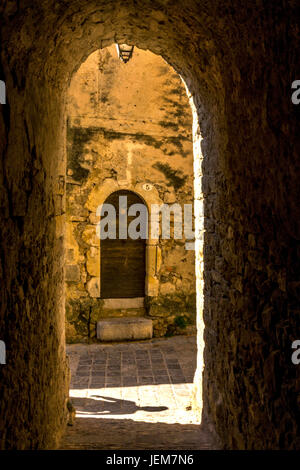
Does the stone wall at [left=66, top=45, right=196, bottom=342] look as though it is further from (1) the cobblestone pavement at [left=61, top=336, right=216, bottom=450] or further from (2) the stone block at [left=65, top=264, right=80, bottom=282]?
(1) the cobblestone pavement at [left=61, top=336, right=216, bottom=450]

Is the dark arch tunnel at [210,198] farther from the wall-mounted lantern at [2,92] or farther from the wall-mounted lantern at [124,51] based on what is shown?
the wall-mounted lantern at [124,51]

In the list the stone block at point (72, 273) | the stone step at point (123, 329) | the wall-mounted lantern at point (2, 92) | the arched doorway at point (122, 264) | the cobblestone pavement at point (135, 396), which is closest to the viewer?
the wall-mounted lantern at point (2, 92)

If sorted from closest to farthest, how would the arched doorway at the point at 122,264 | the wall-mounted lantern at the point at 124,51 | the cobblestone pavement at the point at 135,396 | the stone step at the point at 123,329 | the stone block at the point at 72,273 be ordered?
the cobblestone pavement at the point at 135,396, the wall-mounted lantern at the point at 124,51, the stone step at the point at 123,329, the stone block at the point at 72,273, the arched doorway at the point at 122,264

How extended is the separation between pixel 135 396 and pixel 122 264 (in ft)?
10.4

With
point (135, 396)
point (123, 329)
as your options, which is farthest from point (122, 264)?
point (135, 396)

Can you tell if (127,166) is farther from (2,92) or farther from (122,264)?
(2,92)

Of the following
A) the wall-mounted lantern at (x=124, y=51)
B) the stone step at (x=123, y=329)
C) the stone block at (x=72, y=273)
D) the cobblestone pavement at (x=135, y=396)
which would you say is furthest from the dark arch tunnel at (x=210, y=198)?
the stone block at (x=72, y=273)

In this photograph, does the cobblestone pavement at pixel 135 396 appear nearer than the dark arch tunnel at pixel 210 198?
No

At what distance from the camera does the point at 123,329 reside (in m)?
7.12

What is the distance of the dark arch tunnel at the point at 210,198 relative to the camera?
68.7 inches

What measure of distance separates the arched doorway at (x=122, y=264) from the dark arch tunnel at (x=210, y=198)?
4.06m

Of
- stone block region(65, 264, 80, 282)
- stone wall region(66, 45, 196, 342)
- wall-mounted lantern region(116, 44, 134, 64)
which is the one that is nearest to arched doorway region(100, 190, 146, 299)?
stone wall region(66, 45, 196, 342)

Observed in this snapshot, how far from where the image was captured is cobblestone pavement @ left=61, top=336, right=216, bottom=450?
3.10 m

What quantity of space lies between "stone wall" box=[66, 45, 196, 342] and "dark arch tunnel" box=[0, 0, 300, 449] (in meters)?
3.90
